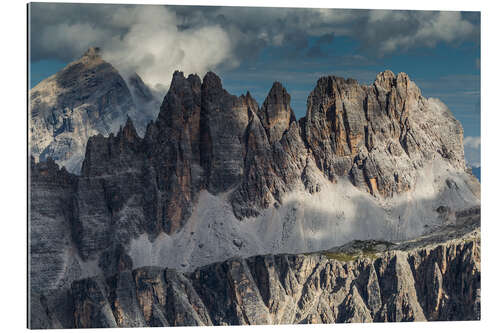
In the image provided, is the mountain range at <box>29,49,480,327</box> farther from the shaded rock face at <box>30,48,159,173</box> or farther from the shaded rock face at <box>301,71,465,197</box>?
the shaded rock face at <box>301,71,465,197</box>

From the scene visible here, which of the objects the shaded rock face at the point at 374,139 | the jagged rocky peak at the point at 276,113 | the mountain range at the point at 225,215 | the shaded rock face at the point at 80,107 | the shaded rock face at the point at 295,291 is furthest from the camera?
the shaded rock face at the point at 374,139

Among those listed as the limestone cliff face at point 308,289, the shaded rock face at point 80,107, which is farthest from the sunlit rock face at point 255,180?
the shaded rock face at point 80,107

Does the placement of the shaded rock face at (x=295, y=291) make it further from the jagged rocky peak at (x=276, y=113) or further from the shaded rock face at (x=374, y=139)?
the shaded rock face at (x=374, y=139)

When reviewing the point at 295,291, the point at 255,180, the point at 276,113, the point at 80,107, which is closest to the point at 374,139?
the point at 255,180

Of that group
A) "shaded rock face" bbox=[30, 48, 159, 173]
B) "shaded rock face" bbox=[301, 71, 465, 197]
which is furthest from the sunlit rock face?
"shaded rock face" bbox=[30, 48, 159, 173]
